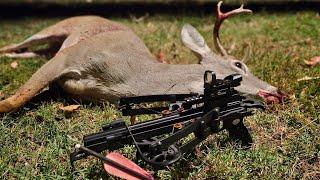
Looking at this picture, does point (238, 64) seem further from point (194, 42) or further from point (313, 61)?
point (313, 61)

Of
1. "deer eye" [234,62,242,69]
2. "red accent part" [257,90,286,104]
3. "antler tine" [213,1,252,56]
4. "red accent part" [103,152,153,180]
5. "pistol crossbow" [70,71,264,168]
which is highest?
"antler tine" [213,1,252,56]

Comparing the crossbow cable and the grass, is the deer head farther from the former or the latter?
the crossbow cable

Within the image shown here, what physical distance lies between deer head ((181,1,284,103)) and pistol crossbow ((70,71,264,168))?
76 cm

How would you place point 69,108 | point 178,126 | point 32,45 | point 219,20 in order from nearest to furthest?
1. point 178,126
2. point 69,108
3. point 219,20
4. point 32,45

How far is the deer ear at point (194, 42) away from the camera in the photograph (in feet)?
17.2

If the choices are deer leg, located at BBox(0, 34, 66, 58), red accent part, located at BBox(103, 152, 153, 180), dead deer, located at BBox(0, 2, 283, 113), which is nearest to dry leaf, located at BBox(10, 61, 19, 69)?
deer leg, located at BBox(0, 34, 66, 58)

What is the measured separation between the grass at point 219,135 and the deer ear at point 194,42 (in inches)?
20.8

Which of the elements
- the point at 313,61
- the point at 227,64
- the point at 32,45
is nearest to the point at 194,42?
the point at 227,64

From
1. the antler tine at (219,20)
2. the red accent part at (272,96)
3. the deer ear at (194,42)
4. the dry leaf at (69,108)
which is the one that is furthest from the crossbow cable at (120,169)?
the antler tine at (219,20)

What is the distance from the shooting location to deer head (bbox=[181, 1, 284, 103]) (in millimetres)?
4602

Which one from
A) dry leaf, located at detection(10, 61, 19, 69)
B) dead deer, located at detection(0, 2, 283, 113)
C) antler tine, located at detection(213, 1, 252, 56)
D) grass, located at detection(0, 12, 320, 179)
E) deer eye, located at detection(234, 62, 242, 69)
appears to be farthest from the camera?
dry leaf, located at detection(10, 61, 19, 69)

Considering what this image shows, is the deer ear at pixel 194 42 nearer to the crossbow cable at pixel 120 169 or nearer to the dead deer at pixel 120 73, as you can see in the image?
the dead deer at pixel 120 73

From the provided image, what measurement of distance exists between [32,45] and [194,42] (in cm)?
223

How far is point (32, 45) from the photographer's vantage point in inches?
258
